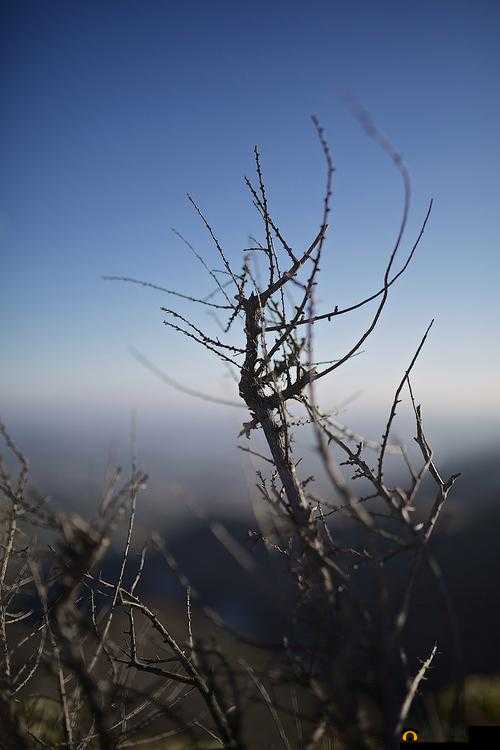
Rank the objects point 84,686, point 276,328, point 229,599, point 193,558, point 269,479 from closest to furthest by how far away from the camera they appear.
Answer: point 84,686, point 276,328, point 269,479, point 229,599, point 193,558

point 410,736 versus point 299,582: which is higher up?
point 299,582

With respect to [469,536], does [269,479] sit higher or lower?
higher

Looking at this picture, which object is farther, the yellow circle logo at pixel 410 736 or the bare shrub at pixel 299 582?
the yellow circle logo at pixel 410 736

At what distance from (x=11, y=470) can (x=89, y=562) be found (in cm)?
177

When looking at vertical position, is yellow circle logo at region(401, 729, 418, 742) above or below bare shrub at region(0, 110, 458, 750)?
below

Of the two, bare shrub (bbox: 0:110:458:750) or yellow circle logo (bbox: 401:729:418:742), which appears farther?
yellow circle logo (bbox: 401:729:418:742)

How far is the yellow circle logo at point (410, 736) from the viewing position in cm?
226

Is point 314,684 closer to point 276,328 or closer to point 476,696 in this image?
point 276,328

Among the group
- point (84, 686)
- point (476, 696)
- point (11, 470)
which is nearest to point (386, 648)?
point (84, 686)

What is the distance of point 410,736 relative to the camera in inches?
90.7

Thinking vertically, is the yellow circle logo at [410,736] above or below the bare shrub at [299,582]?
below

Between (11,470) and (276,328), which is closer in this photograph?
(276,328)

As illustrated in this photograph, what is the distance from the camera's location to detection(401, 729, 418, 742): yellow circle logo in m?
2.26

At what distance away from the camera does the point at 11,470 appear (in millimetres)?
3084
